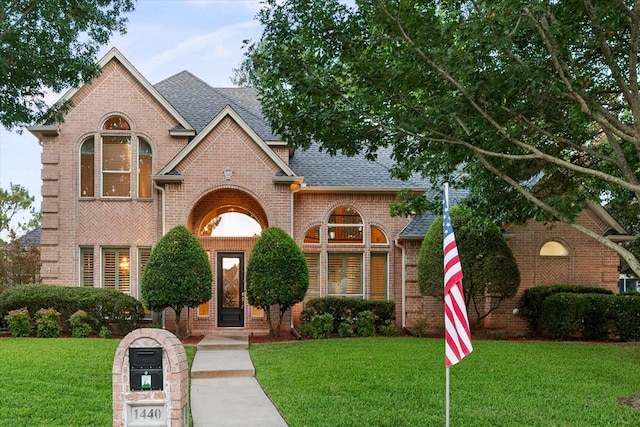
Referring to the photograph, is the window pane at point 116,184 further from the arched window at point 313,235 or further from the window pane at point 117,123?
the arched window at point 313,235

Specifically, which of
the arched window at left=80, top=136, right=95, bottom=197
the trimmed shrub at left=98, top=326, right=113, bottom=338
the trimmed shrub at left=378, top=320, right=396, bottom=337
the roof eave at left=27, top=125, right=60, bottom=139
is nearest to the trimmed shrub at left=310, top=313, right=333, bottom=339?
the trimmed shrub at left=378, top=320, right=396, bottom=337

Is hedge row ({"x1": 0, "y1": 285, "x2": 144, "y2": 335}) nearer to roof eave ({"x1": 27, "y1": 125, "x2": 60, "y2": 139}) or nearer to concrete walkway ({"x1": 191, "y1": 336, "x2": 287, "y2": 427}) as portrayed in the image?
concrete walkway ({"x1": 191, "y1": 336, "x2": 287, "y2": 427})

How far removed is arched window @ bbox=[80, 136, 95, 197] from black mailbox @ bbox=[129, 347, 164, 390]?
41.4 ft

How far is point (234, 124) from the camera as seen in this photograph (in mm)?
16250

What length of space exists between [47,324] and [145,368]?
34.3 feet

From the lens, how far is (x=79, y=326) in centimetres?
1459

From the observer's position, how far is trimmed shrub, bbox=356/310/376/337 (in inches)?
Answer: 614

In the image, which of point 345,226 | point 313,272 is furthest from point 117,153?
point 345,226

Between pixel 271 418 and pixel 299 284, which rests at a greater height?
pixel 299 284

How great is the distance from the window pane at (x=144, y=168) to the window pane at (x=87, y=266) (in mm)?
2370

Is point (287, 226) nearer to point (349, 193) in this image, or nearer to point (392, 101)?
point (349, 193)

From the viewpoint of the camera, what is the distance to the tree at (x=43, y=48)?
12.5 metres

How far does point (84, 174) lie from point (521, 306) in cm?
1390

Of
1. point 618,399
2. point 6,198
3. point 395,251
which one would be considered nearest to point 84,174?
point 395,251
